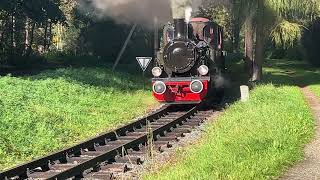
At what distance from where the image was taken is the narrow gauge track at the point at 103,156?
26.4 feet

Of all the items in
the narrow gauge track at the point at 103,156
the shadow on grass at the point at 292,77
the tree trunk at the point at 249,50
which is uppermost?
the tree trunk at the point at 249,50

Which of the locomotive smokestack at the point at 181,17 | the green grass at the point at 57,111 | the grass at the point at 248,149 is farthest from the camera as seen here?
the locomotive smokestack at the point at 181,17

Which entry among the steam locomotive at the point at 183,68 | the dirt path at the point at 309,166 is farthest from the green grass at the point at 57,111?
the dirt path at the point at 309,166

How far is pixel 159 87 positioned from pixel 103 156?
6.83m

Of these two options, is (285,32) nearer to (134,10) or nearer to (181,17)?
(181,17)

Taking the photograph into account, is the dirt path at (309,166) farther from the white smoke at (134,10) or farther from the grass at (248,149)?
the white smoke at (134,10)

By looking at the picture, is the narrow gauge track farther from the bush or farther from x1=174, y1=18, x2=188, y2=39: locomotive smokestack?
the bush

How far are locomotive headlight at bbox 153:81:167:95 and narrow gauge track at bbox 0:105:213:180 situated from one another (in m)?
2.08

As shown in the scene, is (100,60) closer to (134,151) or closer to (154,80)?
(154,80)

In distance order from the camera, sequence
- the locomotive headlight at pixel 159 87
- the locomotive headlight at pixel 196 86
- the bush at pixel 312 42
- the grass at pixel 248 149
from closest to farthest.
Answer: the grass at pixel 248 149
the locomotive headlight at pixel 196 86
the locomotive headlight at pixel 159 87
the bush at pixel 312 42

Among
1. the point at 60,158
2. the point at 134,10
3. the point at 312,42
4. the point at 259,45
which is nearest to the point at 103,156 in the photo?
the point at 60,158

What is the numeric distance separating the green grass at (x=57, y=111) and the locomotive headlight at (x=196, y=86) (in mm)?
2140

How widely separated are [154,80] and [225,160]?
8474 millimetres

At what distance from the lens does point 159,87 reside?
15.6m
